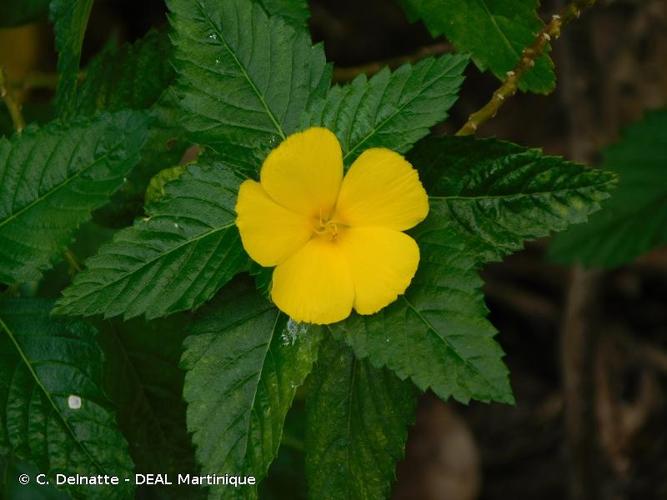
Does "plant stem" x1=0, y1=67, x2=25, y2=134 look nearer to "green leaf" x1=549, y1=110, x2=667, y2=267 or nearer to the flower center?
the flower center

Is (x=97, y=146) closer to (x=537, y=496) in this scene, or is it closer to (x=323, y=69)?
(x=323, y=69)

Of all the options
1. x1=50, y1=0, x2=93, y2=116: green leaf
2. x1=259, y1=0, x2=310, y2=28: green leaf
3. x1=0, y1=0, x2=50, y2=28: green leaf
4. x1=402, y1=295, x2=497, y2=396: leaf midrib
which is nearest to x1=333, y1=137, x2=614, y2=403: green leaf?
x1=402, y1=295, x2=497, y2=396: leaf midrib

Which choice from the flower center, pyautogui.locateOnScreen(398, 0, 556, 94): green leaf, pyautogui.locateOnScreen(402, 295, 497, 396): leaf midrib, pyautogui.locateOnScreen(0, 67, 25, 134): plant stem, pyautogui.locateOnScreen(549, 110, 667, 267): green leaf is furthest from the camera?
pyautogui.locateOnScreen(549, 110, 667, 267): green leaf

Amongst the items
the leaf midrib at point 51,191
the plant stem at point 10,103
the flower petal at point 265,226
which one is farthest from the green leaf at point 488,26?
the plant stem at point 10,103

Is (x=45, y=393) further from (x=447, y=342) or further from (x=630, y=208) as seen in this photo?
(x=630, y=208)

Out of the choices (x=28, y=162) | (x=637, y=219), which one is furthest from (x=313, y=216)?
(x=637, y=219)

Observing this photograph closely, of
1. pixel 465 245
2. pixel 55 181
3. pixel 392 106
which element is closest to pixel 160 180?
pixel 55 181

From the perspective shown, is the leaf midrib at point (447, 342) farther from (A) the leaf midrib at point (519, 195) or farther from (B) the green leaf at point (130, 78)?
(B) the green leaf at point (130, 78)
